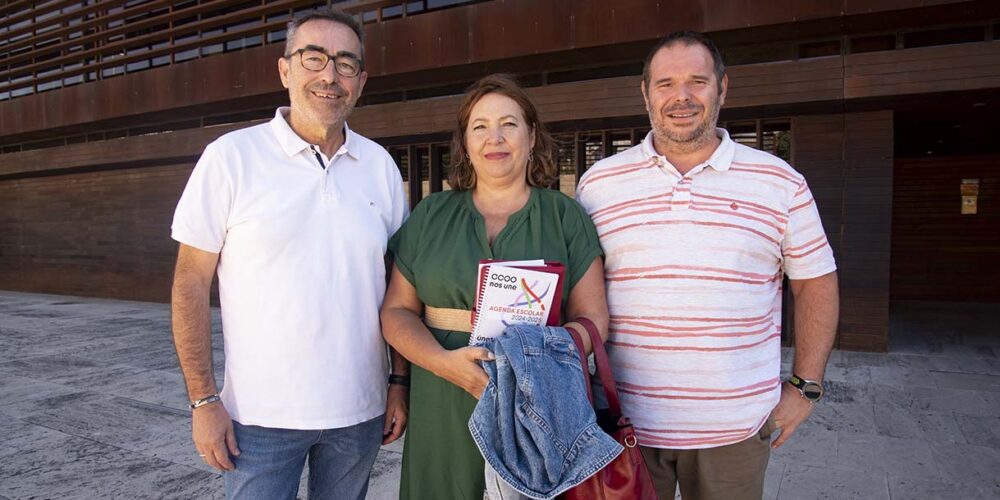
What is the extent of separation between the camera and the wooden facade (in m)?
7.01

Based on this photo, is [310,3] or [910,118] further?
[310,3]

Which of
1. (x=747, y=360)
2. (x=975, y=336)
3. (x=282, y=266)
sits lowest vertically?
(x=975, y=336)

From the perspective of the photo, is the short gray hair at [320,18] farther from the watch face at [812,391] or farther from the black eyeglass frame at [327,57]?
the watch face at [812,391]

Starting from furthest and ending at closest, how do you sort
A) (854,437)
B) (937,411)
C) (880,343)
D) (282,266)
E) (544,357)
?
1. (880,343)
2. (937,411)
3. (854,437)
4. (282,266)
5. (544,357)

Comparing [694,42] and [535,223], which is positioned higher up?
[694,42]

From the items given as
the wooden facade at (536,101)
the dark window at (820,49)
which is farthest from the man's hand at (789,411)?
the dark window at (820,49)

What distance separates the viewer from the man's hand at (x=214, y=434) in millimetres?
1967

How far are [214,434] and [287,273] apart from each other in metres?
0.53

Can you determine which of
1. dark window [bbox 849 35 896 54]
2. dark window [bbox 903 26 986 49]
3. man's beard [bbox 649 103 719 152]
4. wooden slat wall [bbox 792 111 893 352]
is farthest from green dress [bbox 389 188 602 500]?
dark window [bbox 903 26 986 49]

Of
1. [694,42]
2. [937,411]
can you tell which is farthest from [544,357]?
[937,411]

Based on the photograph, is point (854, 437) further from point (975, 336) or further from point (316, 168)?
point (975, 336)

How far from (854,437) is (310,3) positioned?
→ 9485 mm

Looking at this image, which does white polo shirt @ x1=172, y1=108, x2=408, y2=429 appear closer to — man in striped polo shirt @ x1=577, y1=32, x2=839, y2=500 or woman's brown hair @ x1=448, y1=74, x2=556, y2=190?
woman's brown hair @ x1=448, y1=74, x2=556, y2=190

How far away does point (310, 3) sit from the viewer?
404 inches
